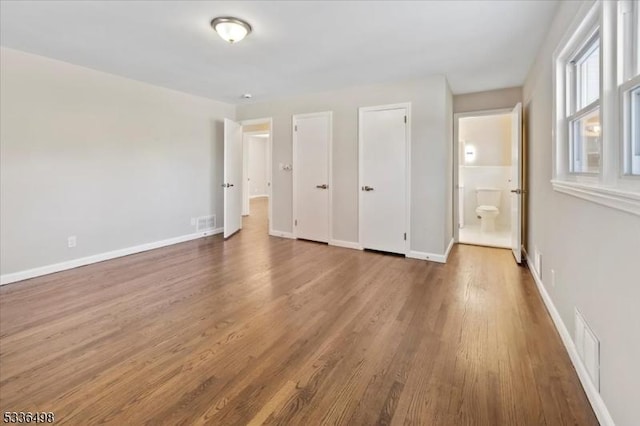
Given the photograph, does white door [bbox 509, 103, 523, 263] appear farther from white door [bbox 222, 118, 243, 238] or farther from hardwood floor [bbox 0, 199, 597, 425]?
white door [bbox 222, 118, 243, 238]

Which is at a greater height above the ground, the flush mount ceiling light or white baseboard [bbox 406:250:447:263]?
the flush mount ceiling light

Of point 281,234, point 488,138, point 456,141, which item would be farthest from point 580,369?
point 488,138

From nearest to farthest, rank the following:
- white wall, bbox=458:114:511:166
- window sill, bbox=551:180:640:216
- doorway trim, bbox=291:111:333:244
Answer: window sill, bbox=551:180:640:216, doorway trim, bbox=291:111:333:244, white wall, bbox=458:114:511:166

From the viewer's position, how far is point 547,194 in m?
2.76

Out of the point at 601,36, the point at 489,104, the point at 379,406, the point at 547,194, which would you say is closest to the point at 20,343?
the point at 379,406

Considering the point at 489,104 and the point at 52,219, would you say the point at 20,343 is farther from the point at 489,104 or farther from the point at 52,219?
A: the point at 489,104

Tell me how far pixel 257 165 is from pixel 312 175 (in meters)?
7.40

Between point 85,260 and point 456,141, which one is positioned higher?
point 456,141

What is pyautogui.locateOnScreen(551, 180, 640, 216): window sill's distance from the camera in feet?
3.72

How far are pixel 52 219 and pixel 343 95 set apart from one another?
404 cm

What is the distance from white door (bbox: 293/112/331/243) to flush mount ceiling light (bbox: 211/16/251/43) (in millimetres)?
2273

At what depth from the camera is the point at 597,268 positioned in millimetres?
1553

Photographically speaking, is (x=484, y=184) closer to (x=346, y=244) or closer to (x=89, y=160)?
(x=346, y=244)

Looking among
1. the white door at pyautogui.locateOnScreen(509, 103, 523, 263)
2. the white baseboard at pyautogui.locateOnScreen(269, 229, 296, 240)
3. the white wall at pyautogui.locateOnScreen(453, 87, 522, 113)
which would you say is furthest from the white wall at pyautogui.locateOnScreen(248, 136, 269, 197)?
the white door at pyautogui.locateOnScreen(509, 103, 523, 263)
